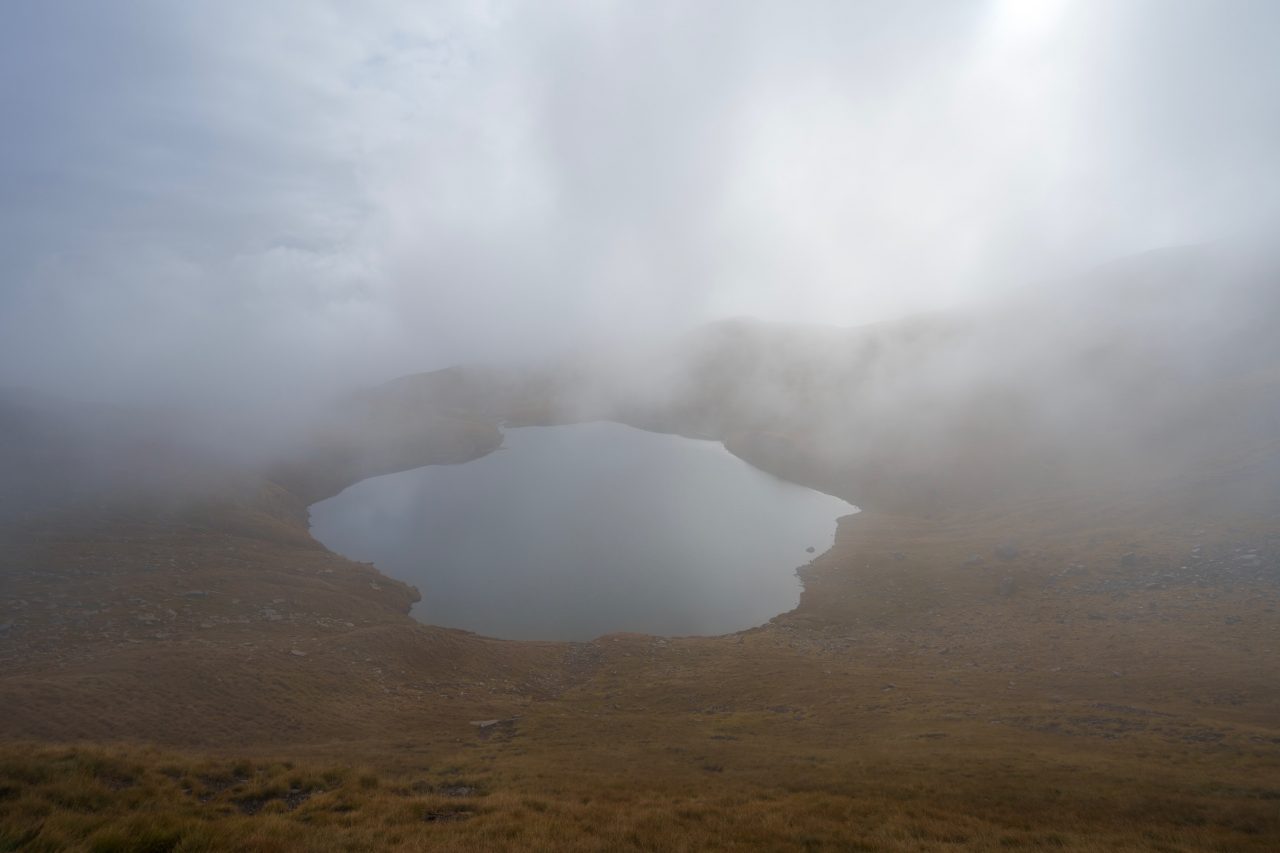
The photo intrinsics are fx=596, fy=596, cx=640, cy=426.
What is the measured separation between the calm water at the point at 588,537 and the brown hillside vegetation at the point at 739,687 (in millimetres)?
4574

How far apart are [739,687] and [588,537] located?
39.6 m

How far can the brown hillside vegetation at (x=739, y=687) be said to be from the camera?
1114 centimetres

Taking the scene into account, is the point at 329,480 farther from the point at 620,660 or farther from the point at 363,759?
the point at 363,759

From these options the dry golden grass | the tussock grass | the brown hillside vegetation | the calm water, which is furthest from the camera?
the calm water

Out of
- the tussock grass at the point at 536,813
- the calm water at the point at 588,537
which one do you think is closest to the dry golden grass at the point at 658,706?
the tussock grass at the point at 536,813

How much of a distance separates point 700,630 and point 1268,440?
5976cm

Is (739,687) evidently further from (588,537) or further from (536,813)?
(588,537)

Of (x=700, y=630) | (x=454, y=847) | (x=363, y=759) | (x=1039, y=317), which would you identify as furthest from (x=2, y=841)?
(x=1039, y=317)

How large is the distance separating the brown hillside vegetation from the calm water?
457 cm

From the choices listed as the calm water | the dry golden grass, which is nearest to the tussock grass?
the dry golden grass

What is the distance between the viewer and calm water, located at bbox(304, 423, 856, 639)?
1863 inches

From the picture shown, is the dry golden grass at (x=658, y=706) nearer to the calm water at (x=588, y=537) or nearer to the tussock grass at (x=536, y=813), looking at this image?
the tussock grass at (x=536, y=813)

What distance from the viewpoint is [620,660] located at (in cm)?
3534

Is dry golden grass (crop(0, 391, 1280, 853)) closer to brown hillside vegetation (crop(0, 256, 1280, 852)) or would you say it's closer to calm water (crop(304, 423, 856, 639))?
brown hillside vegetation (crop(0, 256, 1280, 852))
